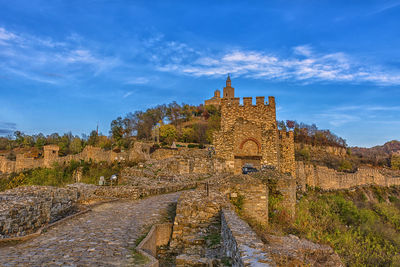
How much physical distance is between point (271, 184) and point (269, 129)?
11.0m

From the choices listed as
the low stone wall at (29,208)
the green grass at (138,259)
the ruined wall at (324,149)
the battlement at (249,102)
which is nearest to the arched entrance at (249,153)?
the battlement at (249,102)

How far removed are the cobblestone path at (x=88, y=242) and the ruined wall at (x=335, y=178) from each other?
27317mm

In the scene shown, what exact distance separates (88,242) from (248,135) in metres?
16.3

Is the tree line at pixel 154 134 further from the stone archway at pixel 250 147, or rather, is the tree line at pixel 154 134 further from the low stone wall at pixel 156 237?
the low stone wall at pixel 156 237

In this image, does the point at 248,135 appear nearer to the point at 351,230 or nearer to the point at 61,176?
the point at 351,230

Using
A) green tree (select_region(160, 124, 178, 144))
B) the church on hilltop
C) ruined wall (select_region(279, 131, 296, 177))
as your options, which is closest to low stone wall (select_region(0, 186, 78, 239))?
the church on hilltop

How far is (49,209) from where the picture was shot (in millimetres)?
7984

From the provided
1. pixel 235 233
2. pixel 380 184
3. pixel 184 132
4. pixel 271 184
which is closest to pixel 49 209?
pixel 235 233

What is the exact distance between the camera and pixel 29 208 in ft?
22.6

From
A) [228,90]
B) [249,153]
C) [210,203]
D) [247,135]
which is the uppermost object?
[228,90]

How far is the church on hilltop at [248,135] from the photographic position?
65.1ft

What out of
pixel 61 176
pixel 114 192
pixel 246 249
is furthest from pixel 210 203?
pixel 61 176

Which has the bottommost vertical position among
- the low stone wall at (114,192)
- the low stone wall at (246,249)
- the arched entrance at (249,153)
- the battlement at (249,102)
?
the low stone wall at (114,192)

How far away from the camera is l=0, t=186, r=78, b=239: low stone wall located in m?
6.11
